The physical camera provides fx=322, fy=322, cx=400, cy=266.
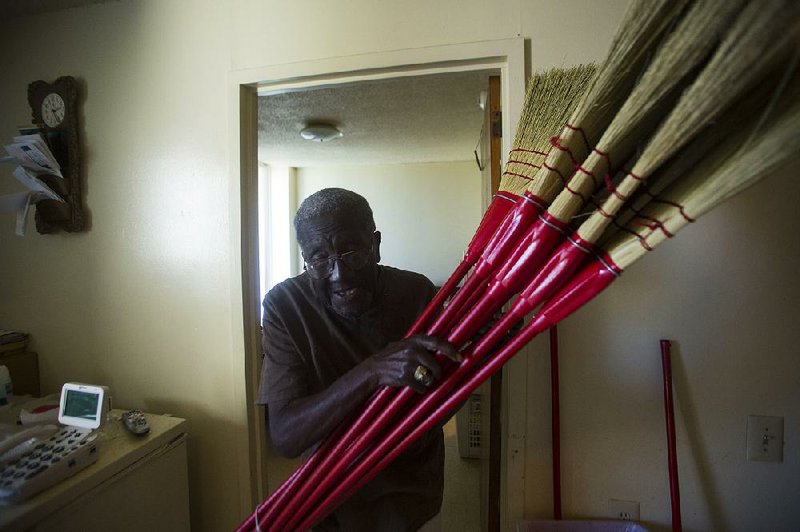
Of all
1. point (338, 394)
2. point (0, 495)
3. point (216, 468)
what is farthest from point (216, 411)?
point (338, 394)

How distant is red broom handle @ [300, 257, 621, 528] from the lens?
41cm

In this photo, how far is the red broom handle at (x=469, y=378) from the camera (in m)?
0.41

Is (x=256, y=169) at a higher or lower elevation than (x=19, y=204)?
higher

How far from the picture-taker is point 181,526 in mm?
1107

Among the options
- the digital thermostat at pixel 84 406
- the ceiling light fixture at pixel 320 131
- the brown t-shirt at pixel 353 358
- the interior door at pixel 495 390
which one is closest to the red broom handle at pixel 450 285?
the brown t-shirt at pixel 353 358

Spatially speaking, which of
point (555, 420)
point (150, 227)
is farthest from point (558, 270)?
point (150, 227)

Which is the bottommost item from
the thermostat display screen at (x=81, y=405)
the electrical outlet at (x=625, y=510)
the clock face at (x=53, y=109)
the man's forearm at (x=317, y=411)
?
the electrical outlet at (x=625, y=510)

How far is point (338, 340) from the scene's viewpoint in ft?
2.55

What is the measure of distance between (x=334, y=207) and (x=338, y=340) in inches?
12.4

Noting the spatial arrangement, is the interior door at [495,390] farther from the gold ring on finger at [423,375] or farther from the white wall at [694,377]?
the gold ring on finger at [423,375]

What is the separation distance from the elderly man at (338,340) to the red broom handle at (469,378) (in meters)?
0.10

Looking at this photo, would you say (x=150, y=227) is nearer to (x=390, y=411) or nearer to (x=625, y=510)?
(x=390, y=411)

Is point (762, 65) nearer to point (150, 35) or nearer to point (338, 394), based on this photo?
point (338, 394)

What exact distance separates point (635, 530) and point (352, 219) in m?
1.14
